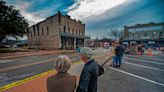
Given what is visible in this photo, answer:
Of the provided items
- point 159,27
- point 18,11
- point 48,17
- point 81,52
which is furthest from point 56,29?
point 159,27

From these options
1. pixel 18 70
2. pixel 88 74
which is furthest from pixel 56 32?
pixel 88 74

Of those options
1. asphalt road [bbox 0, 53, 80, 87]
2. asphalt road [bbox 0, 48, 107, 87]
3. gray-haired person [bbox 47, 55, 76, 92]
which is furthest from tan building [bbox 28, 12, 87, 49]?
gray-haired person [bbox 47, 55, 76, 92]

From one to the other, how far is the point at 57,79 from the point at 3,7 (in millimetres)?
23387

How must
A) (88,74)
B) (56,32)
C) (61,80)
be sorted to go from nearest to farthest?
(61,80) < (88,74) < (56,32)

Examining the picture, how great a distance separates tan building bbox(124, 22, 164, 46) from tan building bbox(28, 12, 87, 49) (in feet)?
98.0

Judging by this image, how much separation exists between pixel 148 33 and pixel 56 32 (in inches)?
1632

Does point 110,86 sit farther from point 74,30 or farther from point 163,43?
point 163,43

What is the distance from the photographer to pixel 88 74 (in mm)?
1796

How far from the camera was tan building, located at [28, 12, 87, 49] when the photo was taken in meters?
27.4

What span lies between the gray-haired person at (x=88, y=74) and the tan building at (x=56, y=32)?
1007 inches

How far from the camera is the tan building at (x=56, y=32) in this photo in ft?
89.9

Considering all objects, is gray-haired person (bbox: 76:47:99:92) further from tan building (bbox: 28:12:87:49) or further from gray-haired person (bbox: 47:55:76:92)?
tan building (bbox: 28:12:87:49)

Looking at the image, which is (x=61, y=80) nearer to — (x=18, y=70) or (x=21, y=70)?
(x=21, y=70)

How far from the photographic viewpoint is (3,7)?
18.6 meters
